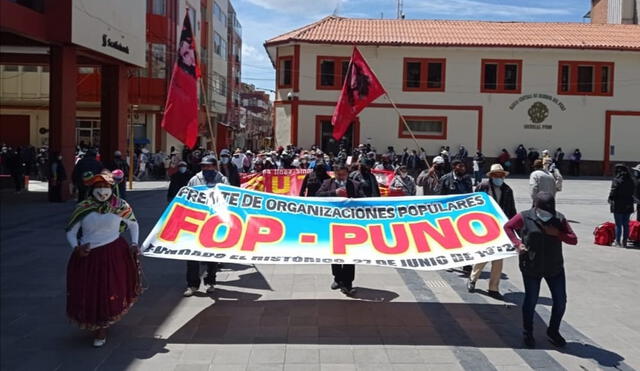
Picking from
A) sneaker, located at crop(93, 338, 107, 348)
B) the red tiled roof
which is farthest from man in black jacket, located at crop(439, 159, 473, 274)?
the red tiled roof

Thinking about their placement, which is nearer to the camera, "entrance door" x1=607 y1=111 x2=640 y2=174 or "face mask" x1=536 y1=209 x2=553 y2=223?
"face mask" x1=536 y1=209 x2=553 y2=223

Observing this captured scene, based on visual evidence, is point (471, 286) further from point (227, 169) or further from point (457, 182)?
point (227, 169)

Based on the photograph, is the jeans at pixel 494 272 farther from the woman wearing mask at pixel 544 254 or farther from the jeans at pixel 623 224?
the jeans at pixel 623 224

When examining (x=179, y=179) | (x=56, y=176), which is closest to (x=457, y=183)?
(x=179, y=179)

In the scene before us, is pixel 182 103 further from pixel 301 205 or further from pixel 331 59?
pixel 331 59

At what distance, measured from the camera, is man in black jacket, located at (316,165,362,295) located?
27.7 ft

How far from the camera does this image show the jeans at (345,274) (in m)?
8.44

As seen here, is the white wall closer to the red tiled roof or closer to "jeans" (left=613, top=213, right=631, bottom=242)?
the red tiled roof

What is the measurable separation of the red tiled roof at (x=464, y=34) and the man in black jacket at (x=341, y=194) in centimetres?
2970

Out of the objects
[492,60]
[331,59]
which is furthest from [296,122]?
[492,60]

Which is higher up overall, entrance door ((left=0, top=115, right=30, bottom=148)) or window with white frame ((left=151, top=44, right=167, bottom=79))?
window with white frame ((left=151, top=44, right=167, bottom=79))

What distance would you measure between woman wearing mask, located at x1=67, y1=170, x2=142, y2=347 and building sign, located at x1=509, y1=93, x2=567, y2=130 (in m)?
35.0

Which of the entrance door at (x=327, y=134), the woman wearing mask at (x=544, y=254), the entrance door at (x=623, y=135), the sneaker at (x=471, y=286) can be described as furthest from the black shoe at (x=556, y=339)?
the entrance door at (x=623, y=135)

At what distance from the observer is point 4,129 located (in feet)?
131
